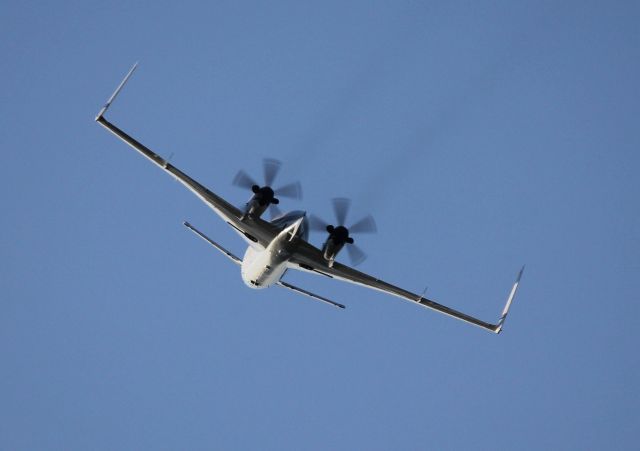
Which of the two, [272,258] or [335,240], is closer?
[335,240]

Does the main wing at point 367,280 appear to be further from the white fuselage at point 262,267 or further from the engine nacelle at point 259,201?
the engine nacelle at point 259,201

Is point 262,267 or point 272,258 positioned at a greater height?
point 272,258

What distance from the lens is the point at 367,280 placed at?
57.4 metres

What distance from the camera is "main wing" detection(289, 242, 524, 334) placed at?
5525 cm

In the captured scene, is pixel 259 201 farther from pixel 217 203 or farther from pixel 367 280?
pixel 367 280

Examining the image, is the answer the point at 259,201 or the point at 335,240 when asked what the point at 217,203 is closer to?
the point at 259,201

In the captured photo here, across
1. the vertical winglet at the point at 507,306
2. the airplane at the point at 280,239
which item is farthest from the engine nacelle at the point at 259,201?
the vertical winglet at the point at 507,306

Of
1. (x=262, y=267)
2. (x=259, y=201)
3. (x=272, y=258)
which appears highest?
(x=259, y=201)

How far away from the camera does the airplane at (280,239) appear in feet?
176

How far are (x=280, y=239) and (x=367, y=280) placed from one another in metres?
6.59

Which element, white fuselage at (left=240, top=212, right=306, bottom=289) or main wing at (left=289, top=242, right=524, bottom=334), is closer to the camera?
white fuselage at (left=240, top=212, right=306, bottom=289)

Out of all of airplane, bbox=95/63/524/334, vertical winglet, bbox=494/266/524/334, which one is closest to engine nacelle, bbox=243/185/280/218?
airplane, bbox=95/63/524/334

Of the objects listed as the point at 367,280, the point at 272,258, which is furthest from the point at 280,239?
the point at 367,280

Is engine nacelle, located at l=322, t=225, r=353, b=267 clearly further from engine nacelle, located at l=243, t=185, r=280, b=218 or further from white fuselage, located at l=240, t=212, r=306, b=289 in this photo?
engine nacelle, located at l=243, t=185, r=280, b=218
